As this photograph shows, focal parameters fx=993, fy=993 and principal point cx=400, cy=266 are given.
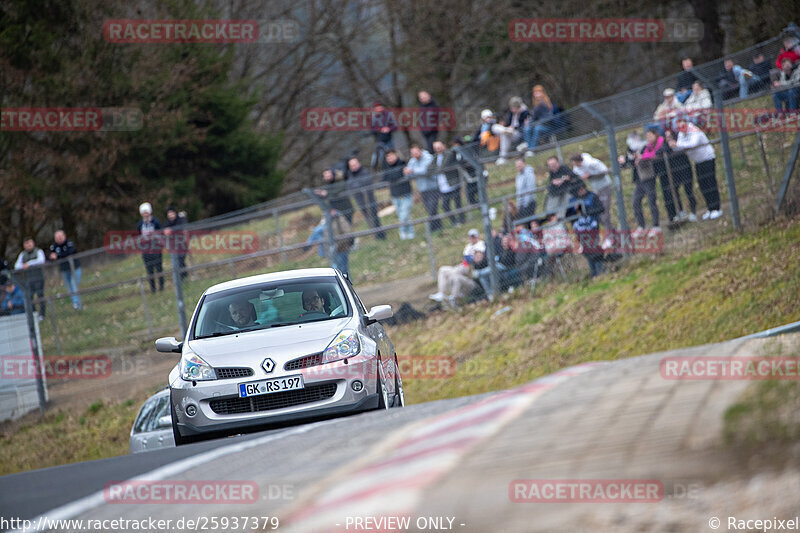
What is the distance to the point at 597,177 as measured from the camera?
16.6 m

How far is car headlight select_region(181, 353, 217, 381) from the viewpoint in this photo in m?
8.82

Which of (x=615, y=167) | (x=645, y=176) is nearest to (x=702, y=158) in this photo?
(x=645, y=176)

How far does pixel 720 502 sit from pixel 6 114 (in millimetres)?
35882

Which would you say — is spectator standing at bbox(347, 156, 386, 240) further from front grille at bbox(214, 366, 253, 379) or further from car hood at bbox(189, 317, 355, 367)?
front grille at bbox(214, 366, 253, 379)

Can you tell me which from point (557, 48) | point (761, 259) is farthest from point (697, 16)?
point (761, 259)

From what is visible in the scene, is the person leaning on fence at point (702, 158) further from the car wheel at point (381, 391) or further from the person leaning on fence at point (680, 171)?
the car wheel at point (381, 391)

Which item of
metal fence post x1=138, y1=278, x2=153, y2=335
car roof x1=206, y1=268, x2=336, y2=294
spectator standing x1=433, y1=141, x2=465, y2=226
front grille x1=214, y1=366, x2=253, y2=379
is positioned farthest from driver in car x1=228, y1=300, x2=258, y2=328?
metal fence post x1=138, y1=278, x2=153, y2=335

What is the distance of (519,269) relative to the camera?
696 inches

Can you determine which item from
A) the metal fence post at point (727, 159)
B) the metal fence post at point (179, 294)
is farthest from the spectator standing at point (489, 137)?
the metal fence post at point (179, 294)

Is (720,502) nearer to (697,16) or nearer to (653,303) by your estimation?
(653,303)

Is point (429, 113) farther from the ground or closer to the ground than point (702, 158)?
farther from the ground

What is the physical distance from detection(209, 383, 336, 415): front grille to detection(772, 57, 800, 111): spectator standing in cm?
949

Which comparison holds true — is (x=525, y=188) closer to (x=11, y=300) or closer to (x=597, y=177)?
(x=597, y=177)

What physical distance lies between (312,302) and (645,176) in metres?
7.87
